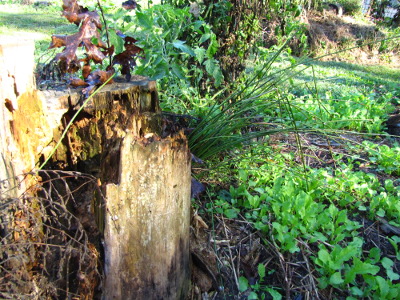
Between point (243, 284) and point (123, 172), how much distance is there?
86 centimetres

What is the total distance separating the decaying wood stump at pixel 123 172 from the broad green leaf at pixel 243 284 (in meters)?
0.28

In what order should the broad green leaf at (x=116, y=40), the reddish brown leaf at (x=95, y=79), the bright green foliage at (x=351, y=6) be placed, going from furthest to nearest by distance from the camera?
the bright green foliage at (x=351, y=6)
the broad green leaf at (x=116, y=40)
the reddish brown leaf at (x=95, y=79)

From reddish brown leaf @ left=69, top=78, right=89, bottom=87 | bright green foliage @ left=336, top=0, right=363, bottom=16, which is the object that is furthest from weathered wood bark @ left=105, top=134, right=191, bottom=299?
bright green foliage @ left=336, top=0, right=363, bottom=16

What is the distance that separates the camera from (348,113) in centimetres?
360

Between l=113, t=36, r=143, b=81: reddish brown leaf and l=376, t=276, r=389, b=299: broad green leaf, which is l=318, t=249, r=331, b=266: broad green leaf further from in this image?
l=113, t=36, r=143, b=81: reddish brown leaf

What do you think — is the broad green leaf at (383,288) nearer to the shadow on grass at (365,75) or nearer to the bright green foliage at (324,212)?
the bright green foliage at (324,212)

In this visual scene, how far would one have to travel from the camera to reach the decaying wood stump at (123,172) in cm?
145

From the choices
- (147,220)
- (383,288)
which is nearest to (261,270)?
(383,288)

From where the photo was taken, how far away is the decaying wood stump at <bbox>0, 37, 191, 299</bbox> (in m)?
1.45

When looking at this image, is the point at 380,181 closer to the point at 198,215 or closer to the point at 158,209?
the point at 198,215

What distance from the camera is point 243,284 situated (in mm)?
1784

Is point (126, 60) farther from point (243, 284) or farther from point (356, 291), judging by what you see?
point (356, 291)

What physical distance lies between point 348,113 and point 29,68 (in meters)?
3.06

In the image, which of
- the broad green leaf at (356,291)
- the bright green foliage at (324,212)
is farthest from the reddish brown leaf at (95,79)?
the broad green leaf at (356,291)
